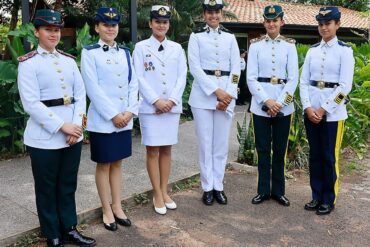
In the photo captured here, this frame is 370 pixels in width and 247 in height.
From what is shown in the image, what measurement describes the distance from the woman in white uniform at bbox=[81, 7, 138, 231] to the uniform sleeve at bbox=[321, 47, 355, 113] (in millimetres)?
1815

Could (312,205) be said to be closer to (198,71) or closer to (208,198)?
(208,198)

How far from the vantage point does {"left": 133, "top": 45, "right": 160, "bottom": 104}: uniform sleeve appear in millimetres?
3912

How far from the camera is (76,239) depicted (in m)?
3.42

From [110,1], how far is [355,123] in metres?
6.89

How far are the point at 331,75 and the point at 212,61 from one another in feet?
3.79

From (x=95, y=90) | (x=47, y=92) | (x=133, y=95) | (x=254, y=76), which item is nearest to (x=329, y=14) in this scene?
(x=254, y=76)

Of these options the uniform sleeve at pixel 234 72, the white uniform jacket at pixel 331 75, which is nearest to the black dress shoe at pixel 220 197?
the uniform sleeve at pixel 234 72

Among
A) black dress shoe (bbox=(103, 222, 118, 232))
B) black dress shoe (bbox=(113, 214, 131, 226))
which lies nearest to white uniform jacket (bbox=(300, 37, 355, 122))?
black dress shoe (bbox=(113, 214, 131, 226))

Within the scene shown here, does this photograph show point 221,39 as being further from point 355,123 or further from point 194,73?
point 355,123

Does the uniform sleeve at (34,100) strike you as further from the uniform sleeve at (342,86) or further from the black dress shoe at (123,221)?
the uniform sleeve at (342,86)

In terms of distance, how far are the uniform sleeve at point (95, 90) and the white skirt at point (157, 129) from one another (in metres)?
0.52

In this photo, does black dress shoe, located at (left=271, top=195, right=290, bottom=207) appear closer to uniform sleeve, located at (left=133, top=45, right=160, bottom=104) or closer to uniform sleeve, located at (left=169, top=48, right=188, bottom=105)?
uniform sleeve, located at (left=169, top=48, right=188, bottom=105)

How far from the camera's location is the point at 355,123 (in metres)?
6.59

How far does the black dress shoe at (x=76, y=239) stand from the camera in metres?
3.42
